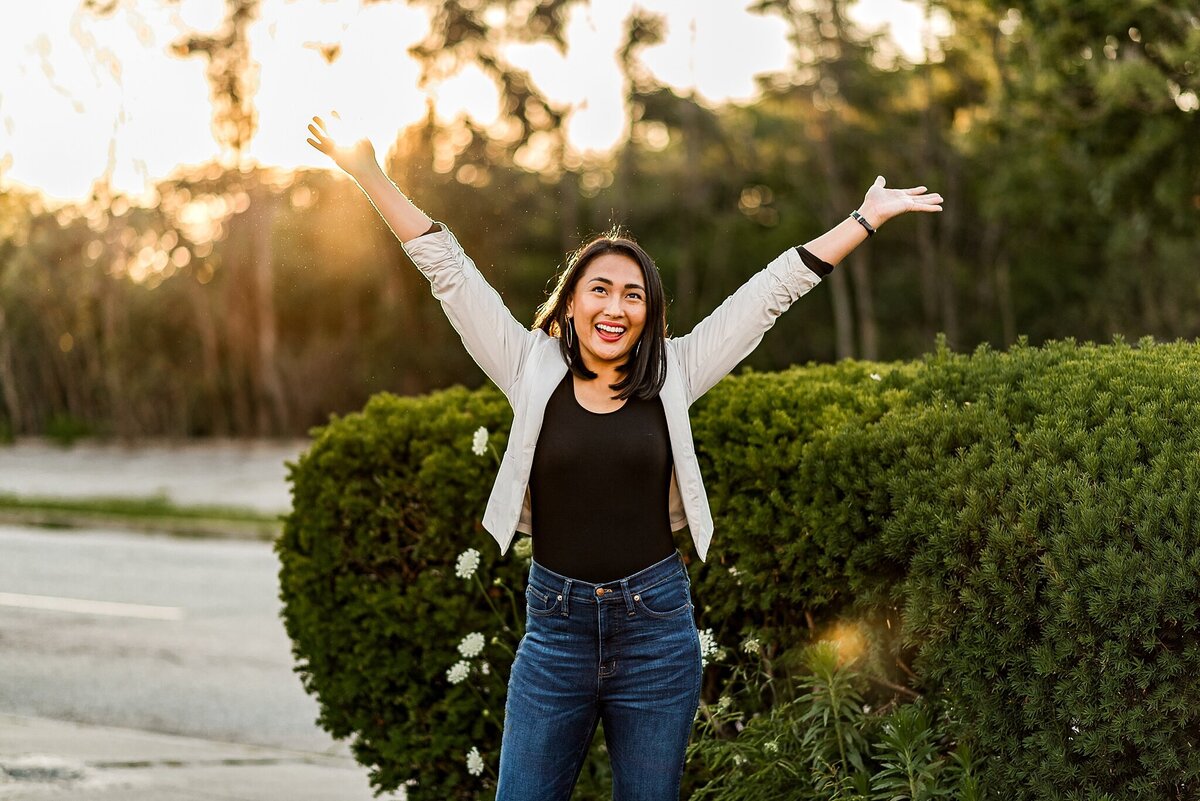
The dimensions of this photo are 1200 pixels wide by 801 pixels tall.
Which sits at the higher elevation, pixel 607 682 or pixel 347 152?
pixel 347 152

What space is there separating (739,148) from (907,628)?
115 feet

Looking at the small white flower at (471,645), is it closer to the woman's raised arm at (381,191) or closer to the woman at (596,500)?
the woman at (596,500)

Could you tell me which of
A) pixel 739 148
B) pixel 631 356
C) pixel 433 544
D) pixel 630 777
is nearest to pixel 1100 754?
pixel 630 777

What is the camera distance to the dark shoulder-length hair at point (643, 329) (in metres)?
3.16

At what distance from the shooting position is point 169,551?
596 inches

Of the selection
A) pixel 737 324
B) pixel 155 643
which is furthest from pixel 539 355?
pixel 155 643

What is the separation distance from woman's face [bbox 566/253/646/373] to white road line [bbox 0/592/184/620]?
8.75 m

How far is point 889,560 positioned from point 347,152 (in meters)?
1.80

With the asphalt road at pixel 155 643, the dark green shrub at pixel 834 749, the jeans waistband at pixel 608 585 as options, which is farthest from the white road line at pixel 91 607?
the jeans waistband at pixel 608 585

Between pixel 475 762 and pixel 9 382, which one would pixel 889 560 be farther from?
pixel 9 382

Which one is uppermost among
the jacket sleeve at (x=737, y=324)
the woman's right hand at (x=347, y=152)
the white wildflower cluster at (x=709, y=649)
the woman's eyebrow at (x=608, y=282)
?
the woman's right hand at (x=347, y=152)

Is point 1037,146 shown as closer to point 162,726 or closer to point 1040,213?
point 1040,213

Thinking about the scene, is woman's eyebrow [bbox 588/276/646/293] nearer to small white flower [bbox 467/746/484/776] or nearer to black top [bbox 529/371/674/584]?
black top [bbox 529/371/674/584]

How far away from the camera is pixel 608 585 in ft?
10.00
